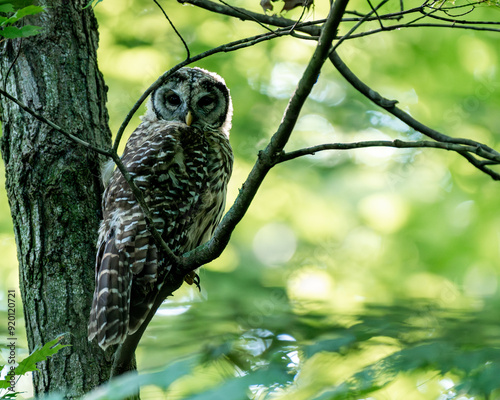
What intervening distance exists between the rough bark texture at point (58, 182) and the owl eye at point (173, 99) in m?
0.96

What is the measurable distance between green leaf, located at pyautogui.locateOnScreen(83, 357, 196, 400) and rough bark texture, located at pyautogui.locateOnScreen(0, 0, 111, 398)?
1718 mm

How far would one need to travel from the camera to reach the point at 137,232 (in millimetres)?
3199

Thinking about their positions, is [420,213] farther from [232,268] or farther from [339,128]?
[232,268]

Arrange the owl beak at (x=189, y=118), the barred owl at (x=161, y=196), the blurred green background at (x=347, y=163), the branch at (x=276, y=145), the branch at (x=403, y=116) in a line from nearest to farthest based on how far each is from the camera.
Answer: the branch at (x=276, y=145)
the branch at (x=403, y=116)
the barred owl at (x=161, y=196)
the owl beak at (x=189, y=118)
the blurred green background at (x=347, y=163)

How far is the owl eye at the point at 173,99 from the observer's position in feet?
14.1

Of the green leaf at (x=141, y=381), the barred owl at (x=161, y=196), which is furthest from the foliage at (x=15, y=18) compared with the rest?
the green leaf at (x=141, y=381)

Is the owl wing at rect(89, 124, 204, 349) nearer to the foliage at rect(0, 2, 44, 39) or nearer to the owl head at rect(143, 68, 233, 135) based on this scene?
the owl head at rect(143, 68, 233, 135)

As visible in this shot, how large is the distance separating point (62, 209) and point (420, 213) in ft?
16.6

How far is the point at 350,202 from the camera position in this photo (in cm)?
Answer: 737

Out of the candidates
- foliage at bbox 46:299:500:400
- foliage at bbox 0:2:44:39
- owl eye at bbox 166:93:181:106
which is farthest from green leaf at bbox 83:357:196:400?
owl eye at bbox 166:93:181:106

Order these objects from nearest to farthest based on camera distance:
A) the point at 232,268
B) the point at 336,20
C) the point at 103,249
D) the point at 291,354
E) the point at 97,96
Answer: the point at 291,354, the point at 336,20, the point at 103,249, the point at 97,96, the point at 232,268

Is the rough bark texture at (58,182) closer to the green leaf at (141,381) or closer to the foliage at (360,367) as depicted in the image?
the foliage at (360,367)

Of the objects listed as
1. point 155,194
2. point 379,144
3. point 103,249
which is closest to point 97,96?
point 155,194

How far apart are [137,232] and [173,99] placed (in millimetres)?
1456
